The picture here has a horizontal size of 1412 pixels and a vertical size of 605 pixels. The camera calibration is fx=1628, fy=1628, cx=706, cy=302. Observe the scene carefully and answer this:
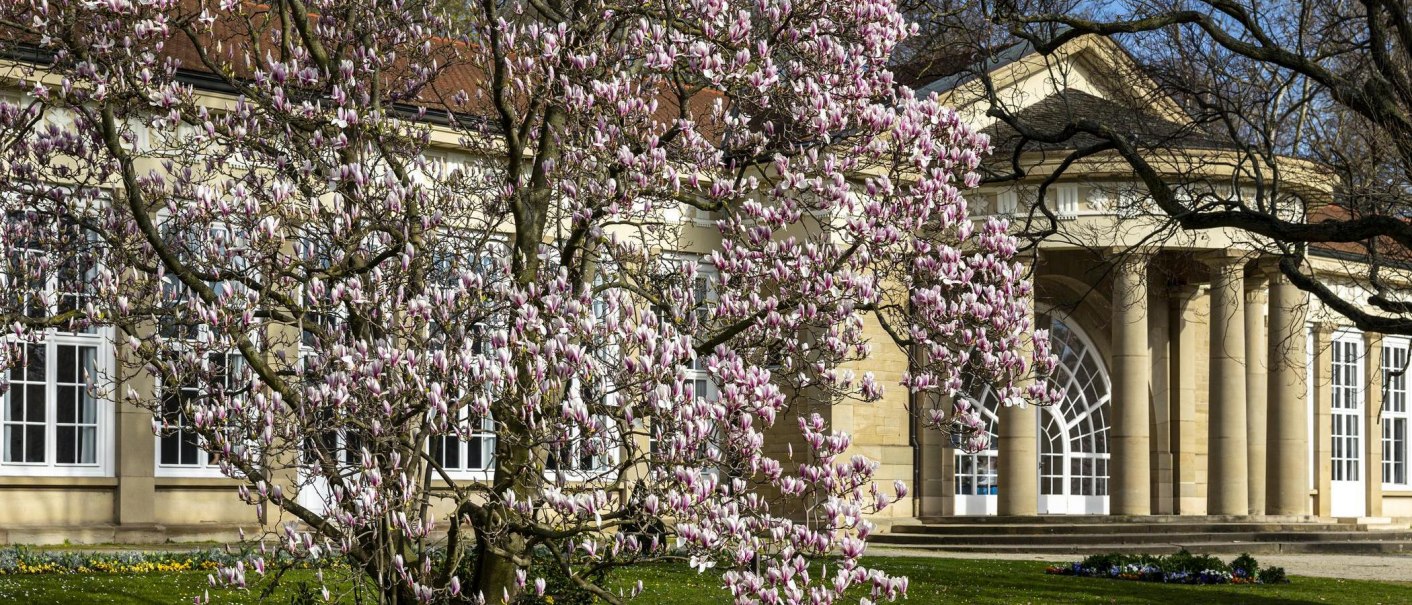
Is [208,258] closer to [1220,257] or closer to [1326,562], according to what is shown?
[1326,562]

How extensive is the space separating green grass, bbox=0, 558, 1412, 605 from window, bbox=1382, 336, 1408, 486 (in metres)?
21.4

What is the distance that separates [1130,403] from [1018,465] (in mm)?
Result: 2278

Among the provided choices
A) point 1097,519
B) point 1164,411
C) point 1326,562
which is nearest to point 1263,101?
point 1326,562

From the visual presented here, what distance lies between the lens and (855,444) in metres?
27.9

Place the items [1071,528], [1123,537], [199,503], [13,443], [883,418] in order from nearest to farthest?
[13,443]
[199,503]
[1123,537]
[1071,528]
[883,418]

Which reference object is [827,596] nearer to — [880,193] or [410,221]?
[880,193]

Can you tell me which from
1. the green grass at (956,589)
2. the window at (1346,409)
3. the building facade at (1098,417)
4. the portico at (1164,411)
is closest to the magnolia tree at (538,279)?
the green grass at (956,589)

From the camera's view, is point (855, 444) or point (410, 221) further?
point (855, 444)

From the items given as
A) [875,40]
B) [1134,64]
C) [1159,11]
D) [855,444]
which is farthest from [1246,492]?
[875,40]

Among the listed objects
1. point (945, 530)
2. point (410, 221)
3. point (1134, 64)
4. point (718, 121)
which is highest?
point (1134, 64)

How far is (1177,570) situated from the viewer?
64.0 ft

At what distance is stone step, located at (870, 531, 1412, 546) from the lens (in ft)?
86.7

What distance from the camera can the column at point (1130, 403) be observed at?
28453 mm

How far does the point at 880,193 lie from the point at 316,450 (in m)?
3.19
